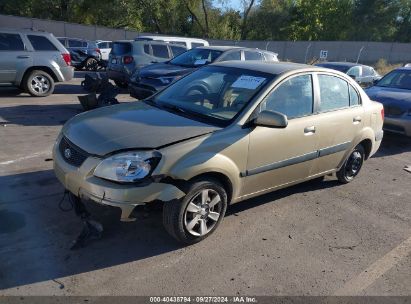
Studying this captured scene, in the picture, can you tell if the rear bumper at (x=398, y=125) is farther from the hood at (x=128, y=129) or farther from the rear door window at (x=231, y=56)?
the hood at (x=128, y=129)

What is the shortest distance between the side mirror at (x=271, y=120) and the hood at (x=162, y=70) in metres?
5.64

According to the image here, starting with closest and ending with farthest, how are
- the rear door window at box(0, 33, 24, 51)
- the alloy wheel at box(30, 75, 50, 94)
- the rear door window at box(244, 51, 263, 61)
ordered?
the rear door window at box(0, 33, 24, 51), the alloy wheel at box(30, 75, 50, 94), the rear door window at box(244, 51, 263, 61)

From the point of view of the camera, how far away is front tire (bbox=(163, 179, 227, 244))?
3.67 meters

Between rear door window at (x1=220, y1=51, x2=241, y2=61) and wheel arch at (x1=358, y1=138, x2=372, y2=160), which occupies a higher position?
rear door window at (x1=220, y1=51, x2=241, y2=61)

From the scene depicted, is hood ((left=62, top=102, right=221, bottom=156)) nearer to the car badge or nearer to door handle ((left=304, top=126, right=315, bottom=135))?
the car badge

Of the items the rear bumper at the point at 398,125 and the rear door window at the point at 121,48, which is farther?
the rear door window at the point at 121,48

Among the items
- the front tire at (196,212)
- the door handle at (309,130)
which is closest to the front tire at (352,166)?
the door handle at (309,130)

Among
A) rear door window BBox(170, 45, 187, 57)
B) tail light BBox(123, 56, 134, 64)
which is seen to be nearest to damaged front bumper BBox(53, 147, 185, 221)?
tail light BBox(123, 56, 134, 64)

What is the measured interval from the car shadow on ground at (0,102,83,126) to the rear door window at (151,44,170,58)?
4.05m

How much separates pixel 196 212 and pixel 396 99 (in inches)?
259

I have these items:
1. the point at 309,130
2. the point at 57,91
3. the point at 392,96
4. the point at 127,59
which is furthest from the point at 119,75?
the point at 309,130

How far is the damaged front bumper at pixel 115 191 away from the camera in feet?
11.2

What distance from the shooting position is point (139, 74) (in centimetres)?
971

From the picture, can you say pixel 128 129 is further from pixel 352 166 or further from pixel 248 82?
pixel 352 166
